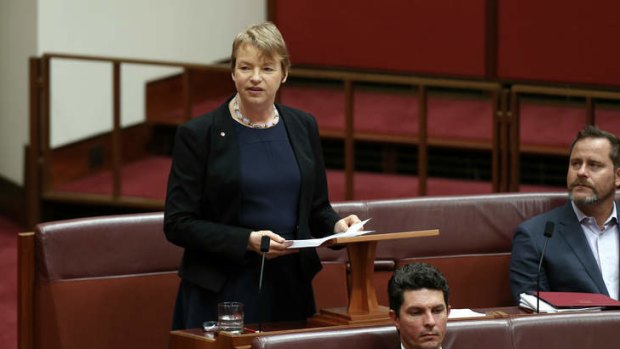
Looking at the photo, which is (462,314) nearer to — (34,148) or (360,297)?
(360,297)

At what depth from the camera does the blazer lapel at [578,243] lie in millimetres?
3217

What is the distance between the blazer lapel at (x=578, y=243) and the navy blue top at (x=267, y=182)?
2.97 ft

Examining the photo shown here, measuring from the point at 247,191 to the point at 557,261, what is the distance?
96cm

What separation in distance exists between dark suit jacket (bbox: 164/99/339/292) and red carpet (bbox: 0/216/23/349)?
4.59 feet

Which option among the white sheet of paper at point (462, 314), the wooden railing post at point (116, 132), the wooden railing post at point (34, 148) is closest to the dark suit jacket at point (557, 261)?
the white sheet of paper at point (462, 314)

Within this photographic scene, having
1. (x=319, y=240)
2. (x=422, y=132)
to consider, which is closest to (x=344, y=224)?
(x=319, y=240)

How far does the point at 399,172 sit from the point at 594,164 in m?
2.10

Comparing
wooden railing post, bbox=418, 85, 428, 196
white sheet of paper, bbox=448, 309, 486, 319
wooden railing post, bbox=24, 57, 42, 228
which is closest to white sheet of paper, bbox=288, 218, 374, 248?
white sheet of paper, bbox=448, 309, 486, 319

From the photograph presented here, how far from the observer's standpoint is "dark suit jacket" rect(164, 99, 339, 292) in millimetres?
2543

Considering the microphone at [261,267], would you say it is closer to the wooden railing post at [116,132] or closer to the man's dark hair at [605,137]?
the man's dark hair at [605,137]

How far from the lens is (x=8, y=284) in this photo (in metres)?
4.48

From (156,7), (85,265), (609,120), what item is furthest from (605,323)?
(156,7)

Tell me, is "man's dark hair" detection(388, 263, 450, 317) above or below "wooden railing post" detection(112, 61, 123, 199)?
below

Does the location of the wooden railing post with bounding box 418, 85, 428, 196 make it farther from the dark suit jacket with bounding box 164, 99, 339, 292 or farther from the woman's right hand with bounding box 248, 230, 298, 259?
the woman's right hand with bounding box 248, 230, 298, 259
